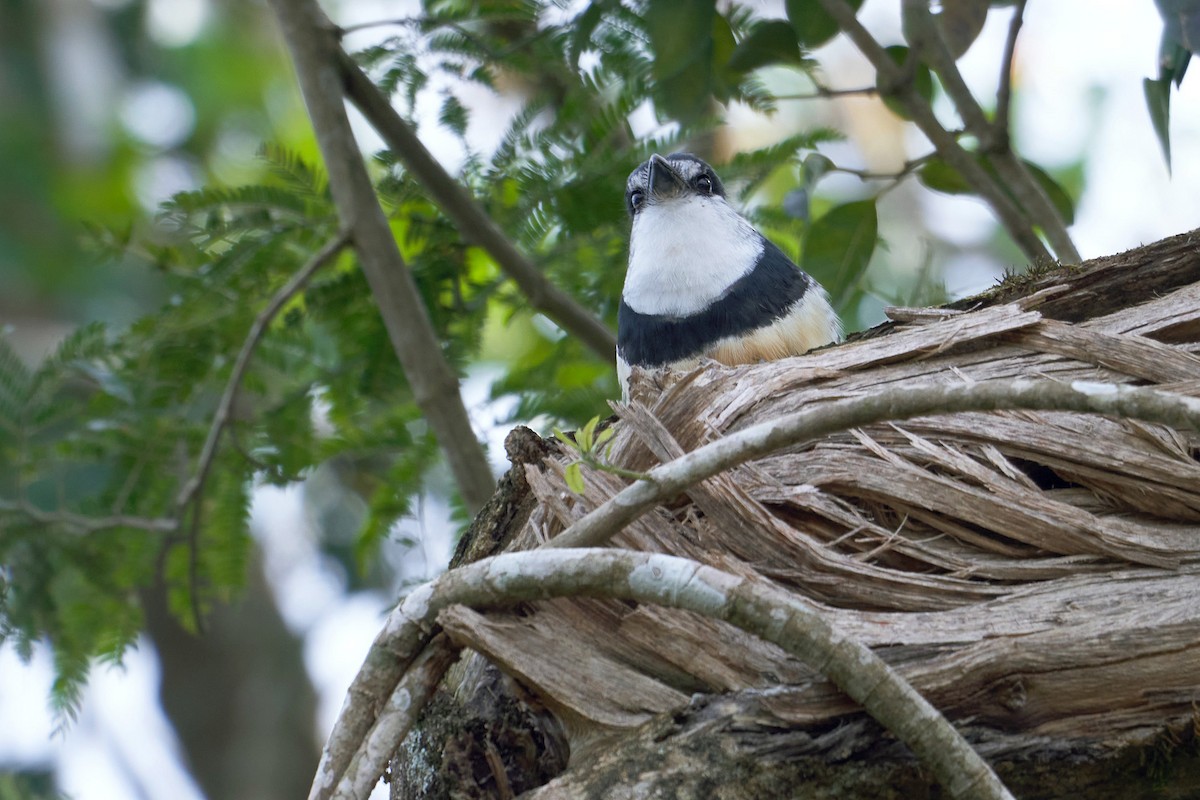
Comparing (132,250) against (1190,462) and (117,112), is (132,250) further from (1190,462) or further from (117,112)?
(117,112)

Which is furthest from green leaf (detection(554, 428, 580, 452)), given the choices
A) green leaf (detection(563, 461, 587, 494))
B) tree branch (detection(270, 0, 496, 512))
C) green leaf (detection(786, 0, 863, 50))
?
green leaf (detection(786, 0, 863, 50))

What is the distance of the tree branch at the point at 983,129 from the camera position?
3.61 m

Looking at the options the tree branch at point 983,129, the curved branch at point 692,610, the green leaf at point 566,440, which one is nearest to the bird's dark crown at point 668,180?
Result: the tree branch at point 983,129

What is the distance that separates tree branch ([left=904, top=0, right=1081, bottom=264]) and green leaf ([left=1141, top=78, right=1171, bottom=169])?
481 mm

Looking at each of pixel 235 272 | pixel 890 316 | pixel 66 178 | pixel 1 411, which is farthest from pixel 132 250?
pixel 66 178

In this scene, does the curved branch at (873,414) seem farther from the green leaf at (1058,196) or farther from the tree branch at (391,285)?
the green leaf at (1058,196)

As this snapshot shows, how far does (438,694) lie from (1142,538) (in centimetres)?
125

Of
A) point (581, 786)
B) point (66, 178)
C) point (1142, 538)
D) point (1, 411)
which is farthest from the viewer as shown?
point (66, 178)

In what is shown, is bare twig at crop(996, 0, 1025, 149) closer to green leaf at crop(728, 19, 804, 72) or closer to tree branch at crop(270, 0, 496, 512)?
green leaf at crop(728, 19, 804, 72)

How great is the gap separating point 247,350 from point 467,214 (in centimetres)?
75

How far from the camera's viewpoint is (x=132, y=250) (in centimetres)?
384

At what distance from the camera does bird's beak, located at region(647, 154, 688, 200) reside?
3.68 m

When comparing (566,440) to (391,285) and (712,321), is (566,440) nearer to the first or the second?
(712,321)

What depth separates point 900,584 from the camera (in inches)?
86.3
